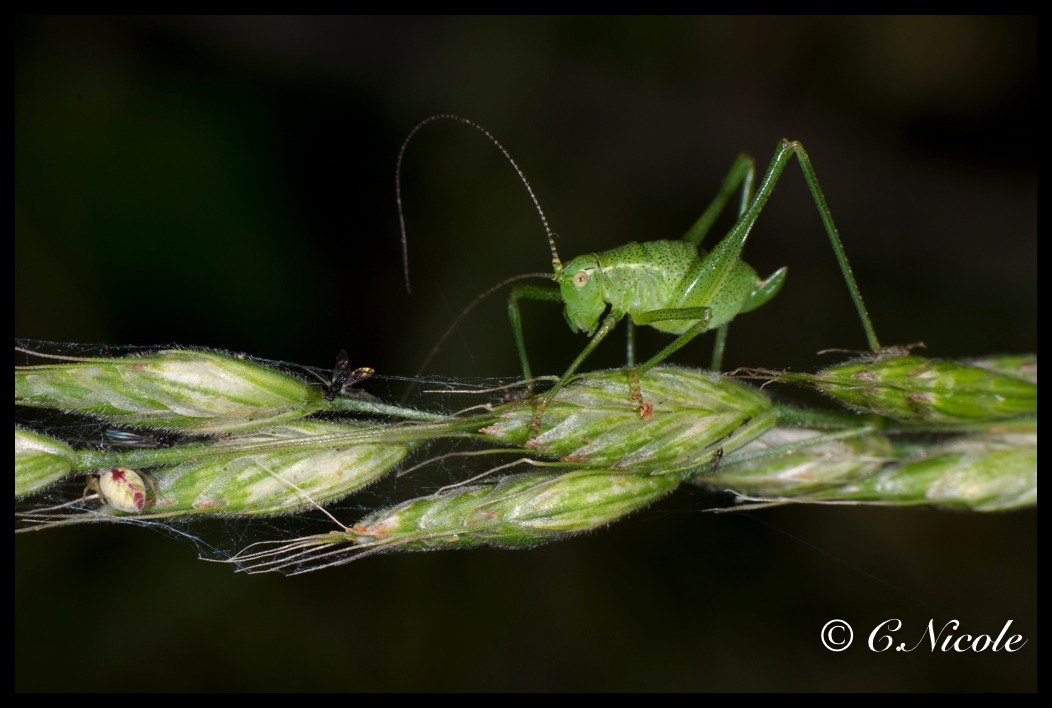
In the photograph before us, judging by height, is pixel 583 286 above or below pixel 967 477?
above

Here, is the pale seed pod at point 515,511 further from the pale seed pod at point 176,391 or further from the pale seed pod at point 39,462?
the pale seed pod at point 39,462

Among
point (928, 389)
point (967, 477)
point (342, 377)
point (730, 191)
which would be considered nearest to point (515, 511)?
point (342, 377)

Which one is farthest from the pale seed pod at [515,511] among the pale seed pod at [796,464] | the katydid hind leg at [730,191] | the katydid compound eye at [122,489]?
the katydid hind leg at [730,191]

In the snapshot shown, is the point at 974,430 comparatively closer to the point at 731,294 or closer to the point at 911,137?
the point at 731,294

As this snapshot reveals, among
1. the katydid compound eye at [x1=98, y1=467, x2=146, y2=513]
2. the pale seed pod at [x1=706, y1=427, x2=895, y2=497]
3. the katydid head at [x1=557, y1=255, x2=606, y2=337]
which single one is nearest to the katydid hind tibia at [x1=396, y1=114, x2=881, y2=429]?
the katydid head at [x1=557, y1=255, x2=606, y2=337]

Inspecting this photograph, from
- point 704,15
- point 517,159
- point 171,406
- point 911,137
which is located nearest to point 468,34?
point 517,159

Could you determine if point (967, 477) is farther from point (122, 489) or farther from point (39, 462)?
point (39, 462)
